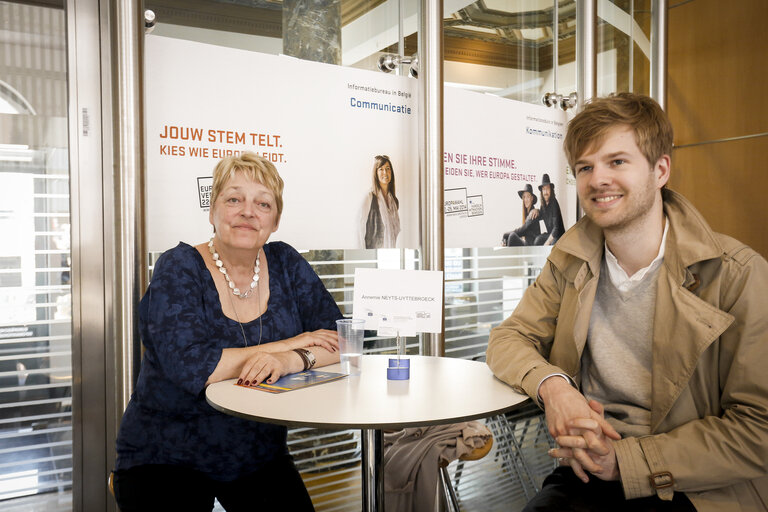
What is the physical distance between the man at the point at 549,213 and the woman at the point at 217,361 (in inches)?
83.9

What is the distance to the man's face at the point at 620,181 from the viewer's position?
5.49 feet

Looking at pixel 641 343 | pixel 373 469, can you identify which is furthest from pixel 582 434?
pixel 373 469

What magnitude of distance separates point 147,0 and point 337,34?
881mm

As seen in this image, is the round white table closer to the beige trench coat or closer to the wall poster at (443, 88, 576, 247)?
the beige trench coat

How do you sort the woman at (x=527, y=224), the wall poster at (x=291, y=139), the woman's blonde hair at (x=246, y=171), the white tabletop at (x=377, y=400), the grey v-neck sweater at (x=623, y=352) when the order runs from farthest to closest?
the woman at (x=527, y=224), the wall poster at (x=291, y=139), the woman's blonde hair at (x=246, y=171), the grey v-neck sweater at (x=623, y=352), the white tabletop at (x=377, y=400)

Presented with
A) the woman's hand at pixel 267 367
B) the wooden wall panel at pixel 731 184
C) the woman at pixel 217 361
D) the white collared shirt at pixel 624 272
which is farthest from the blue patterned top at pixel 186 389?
the wooden wall panel at pixel 731 184

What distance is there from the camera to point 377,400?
1538 millimetres

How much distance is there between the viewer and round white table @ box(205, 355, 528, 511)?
4.48 ft

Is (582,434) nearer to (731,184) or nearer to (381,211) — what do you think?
(381,211)

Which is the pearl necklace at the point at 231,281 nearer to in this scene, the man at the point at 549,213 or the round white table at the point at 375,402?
the round white table at the point at 375,402

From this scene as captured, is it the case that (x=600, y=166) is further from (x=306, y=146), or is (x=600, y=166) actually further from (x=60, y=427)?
(x=60, y=427)

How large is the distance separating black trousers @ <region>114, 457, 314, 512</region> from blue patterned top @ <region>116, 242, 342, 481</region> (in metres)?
0.03

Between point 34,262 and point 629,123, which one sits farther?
point 34,262

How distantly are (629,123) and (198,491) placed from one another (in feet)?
5.29
